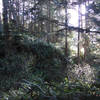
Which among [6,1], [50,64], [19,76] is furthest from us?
[50,64]

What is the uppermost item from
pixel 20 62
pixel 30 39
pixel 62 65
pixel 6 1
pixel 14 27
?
pixel 6 1

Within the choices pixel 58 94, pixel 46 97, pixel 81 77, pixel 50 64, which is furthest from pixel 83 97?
pixel 50 64

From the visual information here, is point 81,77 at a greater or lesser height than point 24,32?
lesser

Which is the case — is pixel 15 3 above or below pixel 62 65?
above

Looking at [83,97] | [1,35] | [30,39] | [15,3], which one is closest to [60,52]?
[30,39]

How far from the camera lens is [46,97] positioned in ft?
9.15

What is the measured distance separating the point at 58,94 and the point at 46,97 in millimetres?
352

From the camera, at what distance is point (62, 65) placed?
10266 millimetres

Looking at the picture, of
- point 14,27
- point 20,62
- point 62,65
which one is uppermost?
point 14,27

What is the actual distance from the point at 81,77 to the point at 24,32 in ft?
17.6

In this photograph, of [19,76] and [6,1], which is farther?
[6,1]

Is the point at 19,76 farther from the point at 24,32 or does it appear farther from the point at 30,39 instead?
the point at 24,32

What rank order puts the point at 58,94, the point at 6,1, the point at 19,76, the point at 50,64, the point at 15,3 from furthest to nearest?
the point at 15,3 → the point at 50,64 → the point at 6,1 → the point at 19,76 → the point at 58,94

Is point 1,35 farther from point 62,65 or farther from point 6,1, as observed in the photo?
point 62,65
